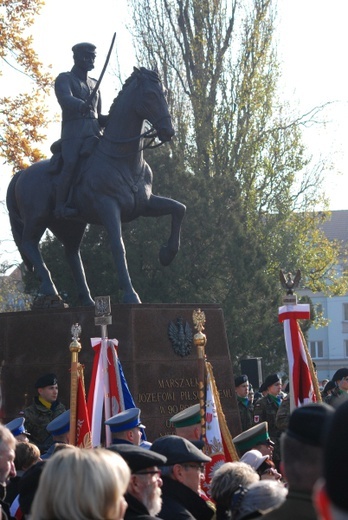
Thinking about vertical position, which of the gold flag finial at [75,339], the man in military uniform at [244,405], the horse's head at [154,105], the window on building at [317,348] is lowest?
the window on building at [317,348]

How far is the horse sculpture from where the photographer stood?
11.8 m

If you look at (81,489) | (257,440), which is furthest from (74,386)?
(81,489)

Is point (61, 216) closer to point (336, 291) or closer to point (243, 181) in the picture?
point (243, 181)

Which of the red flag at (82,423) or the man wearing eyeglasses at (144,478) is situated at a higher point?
the man wearing eyeglasses at (144,478)

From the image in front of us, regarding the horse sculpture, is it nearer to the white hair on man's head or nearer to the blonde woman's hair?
the white hair on man's head

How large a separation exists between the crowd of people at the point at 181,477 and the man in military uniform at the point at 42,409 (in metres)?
2.19

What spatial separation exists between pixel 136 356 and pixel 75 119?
270 centimetres

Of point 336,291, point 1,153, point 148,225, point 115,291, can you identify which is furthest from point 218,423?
point 336,291

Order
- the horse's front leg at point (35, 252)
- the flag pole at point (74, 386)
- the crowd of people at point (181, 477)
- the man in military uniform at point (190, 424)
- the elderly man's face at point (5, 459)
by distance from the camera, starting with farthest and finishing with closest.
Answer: the horse's front leg at point (35, 252) → the flag pole at point (74, 386) → the man in military uniform at point (190, 424) → the elderly man's face at point (5, 459) → the crowd of people at point (181, 477)

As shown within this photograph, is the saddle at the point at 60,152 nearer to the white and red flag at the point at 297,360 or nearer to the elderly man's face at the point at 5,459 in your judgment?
the white and red flag at the point at 297,360

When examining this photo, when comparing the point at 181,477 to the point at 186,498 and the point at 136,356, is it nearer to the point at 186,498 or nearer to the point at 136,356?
the point at 186,498

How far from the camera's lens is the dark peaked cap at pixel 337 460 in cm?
219

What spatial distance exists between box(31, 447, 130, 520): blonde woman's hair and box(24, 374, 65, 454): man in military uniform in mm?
6955

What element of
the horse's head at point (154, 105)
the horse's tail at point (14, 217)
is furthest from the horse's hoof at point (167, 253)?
the horse's tail at point (14, 217)
